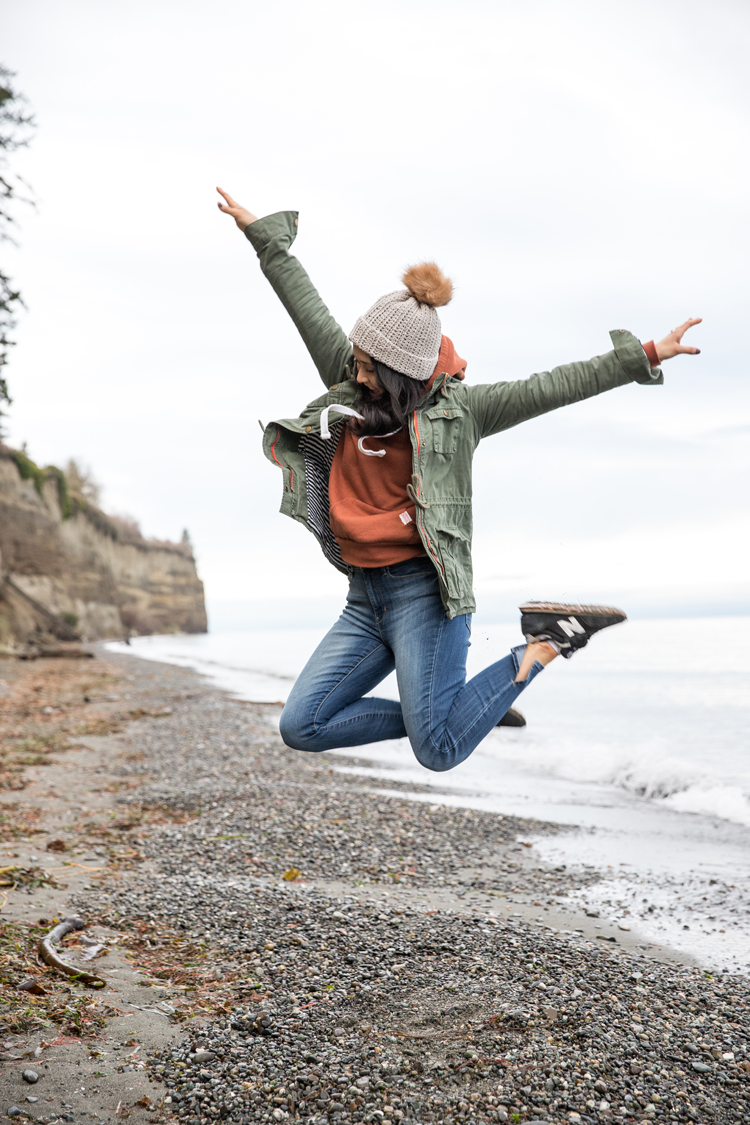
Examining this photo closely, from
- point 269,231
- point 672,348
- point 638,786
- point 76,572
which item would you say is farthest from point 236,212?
point 76,572

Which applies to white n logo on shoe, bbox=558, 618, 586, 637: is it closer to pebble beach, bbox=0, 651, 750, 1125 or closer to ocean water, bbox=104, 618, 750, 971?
ocean water, bbox=104, 618, 750, 971

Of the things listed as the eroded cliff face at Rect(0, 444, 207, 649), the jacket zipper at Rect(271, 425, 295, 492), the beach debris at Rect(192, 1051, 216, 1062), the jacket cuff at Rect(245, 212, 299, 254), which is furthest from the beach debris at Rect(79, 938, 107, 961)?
the eroded cliff face at Rect(0, 444, 207, 649)

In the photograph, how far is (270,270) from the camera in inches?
151

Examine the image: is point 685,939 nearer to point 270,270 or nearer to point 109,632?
point 270,270

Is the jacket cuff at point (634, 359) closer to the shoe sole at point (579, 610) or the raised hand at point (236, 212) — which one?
the shoe sole at point (579, 610)

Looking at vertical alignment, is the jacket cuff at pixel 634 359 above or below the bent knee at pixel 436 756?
above

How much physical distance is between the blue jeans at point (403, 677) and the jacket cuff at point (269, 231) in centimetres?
161

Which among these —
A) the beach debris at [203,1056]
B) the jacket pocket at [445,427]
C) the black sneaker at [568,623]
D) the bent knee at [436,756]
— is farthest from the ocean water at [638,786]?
the beach debris at [203,1056]

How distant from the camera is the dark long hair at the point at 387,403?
3.58 meters

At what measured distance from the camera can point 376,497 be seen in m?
3.78

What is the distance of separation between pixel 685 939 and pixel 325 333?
3.80 m

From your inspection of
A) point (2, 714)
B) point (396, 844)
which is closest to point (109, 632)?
point (2, 714)

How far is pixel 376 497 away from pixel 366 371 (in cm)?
57

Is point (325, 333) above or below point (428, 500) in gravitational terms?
above
